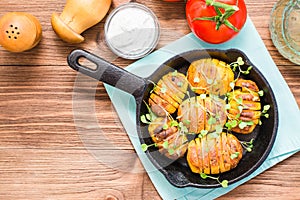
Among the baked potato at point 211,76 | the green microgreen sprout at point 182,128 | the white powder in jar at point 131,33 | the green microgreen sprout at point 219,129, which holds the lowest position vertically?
the green microgreen sprout at point 182,128

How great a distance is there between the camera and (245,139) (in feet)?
4.64

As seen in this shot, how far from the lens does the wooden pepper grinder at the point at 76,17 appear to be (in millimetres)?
1352

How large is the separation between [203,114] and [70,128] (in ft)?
1.22

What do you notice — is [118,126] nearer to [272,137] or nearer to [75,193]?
[75,193]

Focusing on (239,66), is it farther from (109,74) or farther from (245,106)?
(109,74)

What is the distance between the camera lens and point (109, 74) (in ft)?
4.37

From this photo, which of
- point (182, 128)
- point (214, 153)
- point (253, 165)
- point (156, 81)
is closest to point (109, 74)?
point (156, 81)

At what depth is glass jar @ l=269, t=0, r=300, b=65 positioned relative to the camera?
140cm

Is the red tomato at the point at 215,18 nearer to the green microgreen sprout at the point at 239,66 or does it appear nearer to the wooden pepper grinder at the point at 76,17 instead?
the green microgreen sprout at the point at 239,66

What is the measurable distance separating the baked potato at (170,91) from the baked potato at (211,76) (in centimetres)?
3

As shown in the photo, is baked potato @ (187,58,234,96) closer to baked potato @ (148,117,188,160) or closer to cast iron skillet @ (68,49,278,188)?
cast iron skillet @ (68,49,278,188)

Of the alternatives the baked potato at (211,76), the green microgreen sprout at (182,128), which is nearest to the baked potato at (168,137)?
the green microgreen sprout at (182,128)

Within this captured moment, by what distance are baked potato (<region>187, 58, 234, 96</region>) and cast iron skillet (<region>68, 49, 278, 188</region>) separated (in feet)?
0.07

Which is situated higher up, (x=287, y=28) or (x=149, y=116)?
(x=287, y=28)
